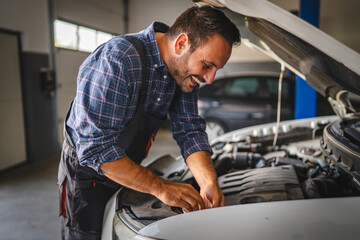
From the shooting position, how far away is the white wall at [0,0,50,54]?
3.88m

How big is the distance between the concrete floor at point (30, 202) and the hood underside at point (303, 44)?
2.23 metres

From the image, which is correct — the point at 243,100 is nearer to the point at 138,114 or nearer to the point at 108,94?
the point at 138,114

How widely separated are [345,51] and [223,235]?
1.99 feet

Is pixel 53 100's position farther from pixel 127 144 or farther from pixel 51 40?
pixel 127 144

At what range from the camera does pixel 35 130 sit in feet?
14.6

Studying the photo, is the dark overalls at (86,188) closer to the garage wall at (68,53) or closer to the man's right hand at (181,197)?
the man's right hand at (181,197)

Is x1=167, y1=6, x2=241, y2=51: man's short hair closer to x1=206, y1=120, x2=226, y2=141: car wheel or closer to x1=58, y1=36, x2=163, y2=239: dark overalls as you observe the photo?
x1=58, y1=36, x2=163, y2=239: dark overalls

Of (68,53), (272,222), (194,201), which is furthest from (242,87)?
(272,222)

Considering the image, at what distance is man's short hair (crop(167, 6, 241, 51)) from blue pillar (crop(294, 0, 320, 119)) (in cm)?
344

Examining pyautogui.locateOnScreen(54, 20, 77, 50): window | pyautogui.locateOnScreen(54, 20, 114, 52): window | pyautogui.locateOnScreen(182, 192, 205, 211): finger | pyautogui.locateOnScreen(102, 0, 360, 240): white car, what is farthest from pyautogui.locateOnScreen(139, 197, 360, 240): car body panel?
pyautogui.locateOnScreen(54, 20, 77, 50): window

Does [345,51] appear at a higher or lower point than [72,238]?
higher

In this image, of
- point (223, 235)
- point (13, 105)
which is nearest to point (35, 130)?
point (13, 105)

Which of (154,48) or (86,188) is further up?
(154,48)

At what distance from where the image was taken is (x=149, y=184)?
1.07 m
